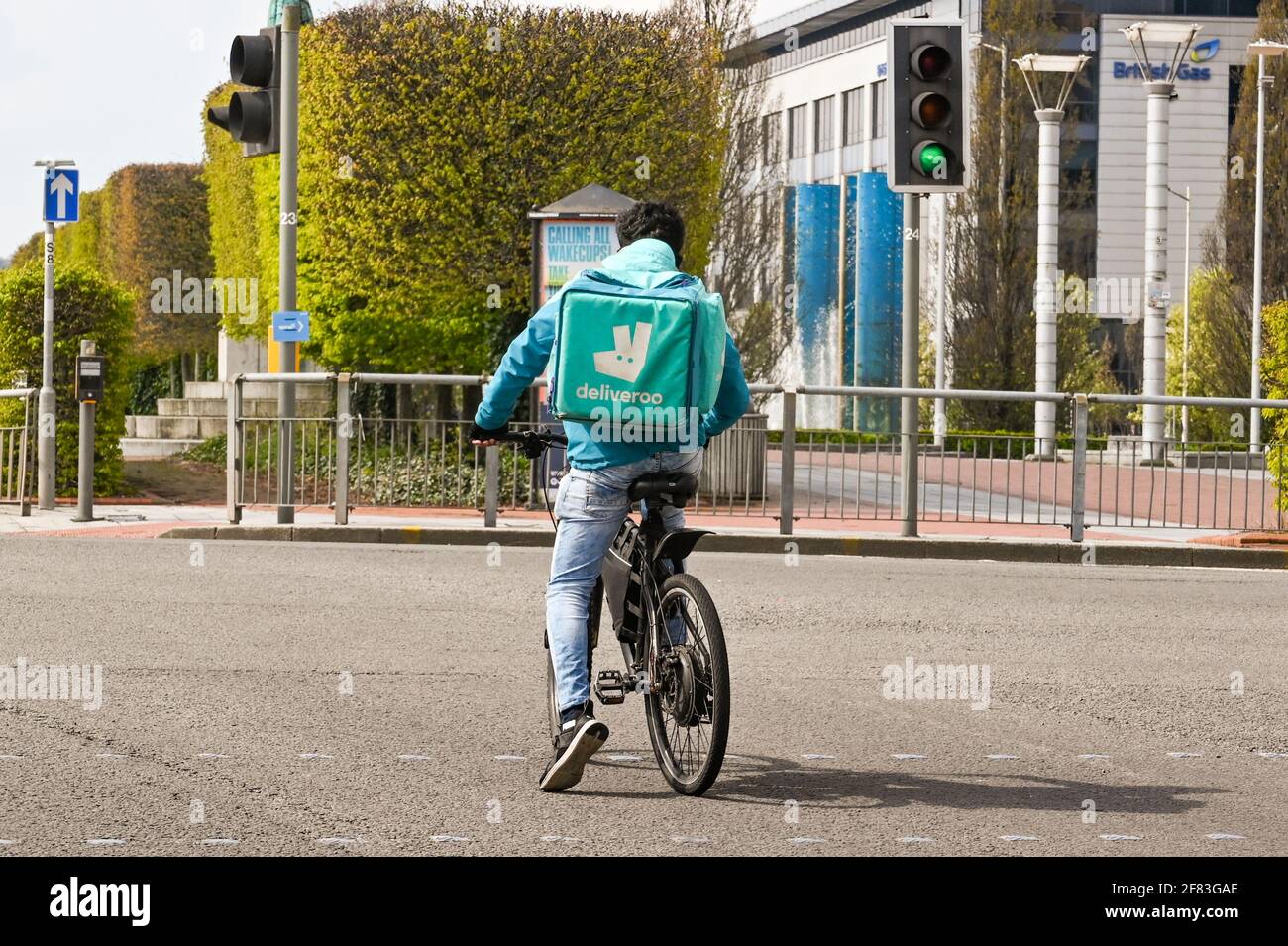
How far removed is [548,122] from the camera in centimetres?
2292

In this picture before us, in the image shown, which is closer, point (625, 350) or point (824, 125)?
point (625, 350)

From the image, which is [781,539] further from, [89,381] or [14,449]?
[14,449]

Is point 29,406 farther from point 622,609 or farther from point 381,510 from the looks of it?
point 622,609

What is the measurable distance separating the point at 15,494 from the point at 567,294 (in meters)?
14.2

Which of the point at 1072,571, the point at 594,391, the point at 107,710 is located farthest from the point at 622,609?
the point at 1072,571

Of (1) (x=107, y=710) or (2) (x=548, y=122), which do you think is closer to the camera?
(1) (x=107, y=710)

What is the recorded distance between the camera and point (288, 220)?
1686 cm

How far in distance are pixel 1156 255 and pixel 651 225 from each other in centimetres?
3253

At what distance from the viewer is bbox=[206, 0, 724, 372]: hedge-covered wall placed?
22.7m

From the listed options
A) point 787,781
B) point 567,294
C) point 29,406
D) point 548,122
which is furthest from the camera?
point 548,122

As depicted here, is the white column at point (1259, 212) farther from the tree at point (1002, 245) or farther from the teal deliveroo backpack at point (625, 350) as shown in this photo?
the teal deliveroo backpack at point (625, 350)

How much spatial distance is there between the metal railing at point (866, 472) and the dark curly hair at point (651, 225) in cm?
1016

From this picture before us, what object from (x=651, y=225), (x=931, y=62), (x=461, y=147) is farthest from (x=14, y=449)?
(x=651, y=225)

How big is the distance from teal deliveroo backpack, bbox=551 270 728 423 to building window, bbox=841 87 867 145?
6737 centimetres
